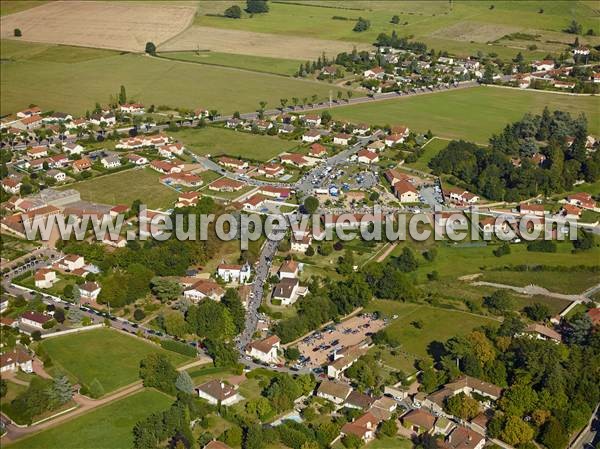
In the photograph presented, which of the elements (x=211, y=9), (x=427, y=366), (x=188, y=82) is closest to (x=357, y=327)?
(x=427, y=366)

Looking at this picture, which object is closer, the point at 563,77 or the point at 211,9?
the point at 563,77

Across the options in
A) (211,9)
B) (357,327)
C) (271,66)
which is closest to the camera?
(357,327)

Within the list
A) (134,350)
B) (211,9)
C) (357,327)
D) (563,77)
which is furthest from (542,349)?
(211,9)

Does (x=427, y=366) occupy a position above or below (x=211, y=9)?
below

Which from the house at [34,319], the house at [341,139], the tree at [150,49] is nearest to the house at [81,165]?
the house at [341,139]

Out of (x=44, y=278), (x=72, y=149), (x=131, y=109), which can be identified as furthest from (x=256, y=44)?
(x=44, y=278)

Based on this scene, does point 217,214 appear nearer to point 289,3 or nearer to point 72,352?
point 72,352

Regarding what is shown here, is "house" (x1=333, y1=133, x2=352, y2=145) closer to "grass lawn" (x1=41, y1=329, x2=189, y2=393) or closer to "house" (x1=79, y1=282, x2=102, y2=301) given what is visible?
"house" (x1=79, y1=282, x2=102, y2=301)

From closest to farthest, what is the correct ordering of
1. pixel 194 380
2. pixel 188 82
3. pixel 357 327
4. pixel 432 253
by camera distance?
1. pixel 194 380
2. pixel 357 327
3. pixel 432 253
4. pixel 188 82
